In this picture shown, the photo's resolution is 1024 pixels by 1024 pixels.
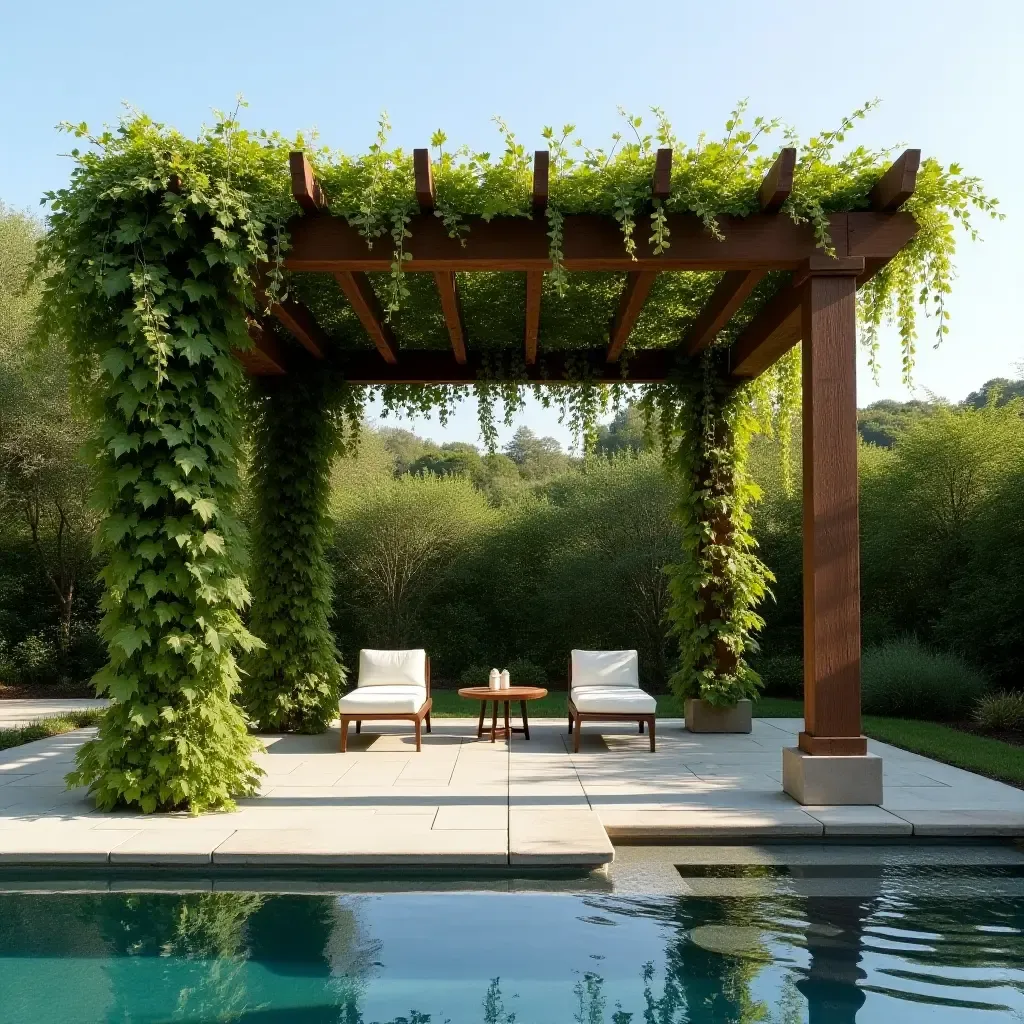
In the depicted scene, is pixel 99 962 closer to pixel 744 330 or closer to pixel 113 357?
pixel 113 357

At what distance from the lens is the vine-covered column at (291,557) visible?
29.1 feet

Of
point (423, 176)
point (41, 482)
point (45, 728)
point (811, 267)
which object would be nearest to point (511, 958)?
point (423, 176)

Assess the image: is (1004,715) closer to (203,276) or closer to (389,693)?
(389,693)

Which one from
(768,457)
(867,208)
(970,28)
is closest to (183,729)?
(867,208)

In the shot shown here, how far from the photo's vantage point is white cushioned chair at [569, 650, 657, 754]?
313 inches

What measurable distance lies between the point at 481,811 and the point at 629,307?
3.60 m

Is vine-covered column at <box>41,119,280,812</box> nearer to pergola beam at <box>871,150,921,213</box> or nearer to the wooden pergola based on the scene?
the wooden pergola

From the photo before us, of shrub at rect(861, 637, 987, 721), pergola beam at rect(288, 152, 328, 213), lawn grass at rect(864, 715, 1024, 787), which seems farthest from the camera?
shrub at rect(861, 637, 987, 721)

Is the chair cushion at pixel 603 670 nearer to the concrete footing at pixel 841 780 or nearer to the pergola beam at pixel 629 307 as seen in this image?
the pergola beam at pixel 629 307

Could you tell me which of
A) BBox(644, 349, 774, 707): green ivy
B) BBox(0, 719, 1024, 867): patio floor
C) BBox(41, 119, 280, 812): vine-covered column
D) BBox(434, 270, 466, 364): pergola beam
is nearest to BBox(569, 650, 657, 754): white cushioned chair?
BBox(0, 719, 1024, 867): patio floor

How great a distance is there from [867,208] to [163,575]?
4698mm

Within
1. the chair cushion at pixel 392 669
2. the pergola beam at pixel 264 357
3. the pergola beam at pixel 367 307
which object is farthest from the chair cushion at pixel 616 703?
the pergola beam at pixel 264 357

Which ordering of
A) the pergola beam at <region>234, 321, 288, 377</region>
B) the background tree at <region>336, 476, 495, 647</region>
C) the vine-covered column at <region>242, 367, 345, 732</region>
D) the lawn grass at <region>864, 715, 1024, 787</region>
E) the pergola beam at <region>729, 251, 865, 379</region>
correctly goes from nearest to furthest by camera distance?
the pergola beam at <region>729, 251, 865, 379</region> → the lawn grass at <region>864, 715, 1024, 787</region> → the pergola beam at <region>234, 321, 288, 377</region> → the vine-covered column at <region>242, 367, 345, 732</region> → the background tree at <region>336, 476, 495, 647</region>

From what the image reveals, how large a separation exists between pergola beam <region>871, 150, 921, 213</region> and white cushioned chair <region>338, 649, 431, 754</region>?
16.7 feet
